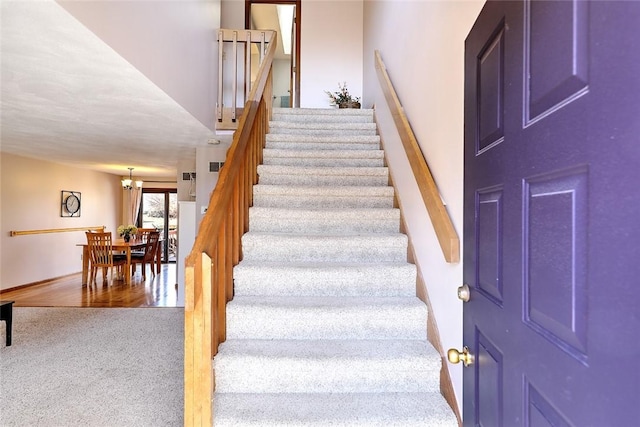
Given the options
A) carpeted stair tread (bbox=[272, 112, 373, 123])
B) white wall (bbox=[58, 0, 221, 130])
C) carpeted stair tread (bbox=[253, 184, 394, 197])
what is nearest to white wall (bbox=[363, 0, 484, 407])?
carpeted stair tread (bbox=[253, 184, 394, 197])

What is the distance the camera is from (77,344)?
296 centimetres

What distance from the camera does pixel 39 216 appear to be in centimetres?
625

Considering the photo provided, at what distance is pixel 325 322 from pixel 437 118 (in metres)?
1.20

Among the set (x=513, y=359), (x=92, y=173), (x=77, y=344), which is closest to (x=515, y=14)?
(x=513, y=359)

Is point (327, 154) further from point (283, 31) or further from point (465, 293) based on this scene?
point (283, 31)

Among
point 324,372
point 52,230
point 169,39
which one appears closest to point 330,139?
point 169,39

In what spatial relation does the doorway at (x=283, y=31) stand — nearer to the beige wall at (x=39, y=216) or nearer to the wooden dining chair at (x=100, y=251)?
the wooden dining chair at (x=100, y=251)

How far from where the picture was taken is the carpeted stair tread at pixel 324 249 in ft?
7.22

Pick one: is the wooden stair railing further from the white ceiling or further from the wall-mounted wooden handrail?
the wall-mounted wooden handrail

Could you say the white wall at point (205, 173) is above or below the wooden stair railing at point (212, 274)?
above

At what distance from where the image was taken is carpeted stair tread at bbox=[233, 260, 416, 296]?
197cm

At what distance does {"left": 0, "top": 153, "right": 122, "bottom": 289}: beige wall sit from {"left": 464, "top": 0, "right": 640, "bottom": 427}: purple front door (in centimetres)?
734

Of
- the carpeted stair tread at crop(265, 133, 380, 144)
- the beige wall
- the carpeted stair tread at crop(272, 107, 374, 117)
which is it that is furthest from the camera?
the beige wall

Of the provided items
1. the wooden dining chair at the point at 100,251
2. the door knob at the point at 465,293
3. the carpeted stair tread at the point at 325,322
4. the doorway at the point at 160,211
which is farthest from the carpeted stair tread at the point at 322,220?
the doorway at the point at 160,211
